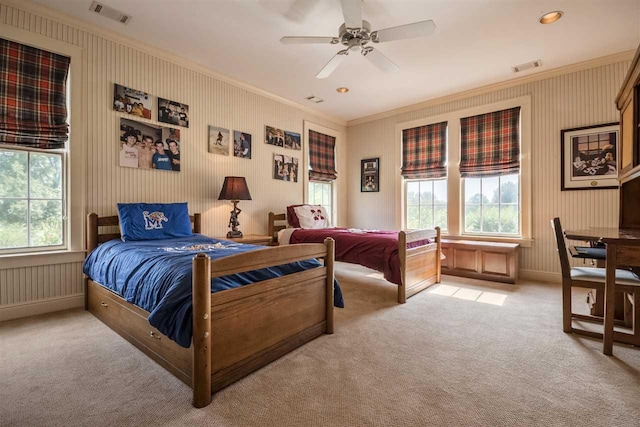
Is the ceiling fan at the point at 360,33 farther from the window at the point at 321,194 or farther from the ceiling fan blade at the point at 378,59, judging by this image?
the window at the point at 321,194

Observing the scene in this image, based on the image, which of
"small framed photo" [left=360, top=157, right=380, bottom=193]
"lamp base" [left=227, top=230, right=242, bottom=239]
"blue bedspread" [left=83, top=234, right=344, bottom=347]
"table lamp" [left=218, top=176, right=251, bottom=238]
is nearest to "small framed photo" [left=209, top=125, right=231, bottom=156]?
"table lamp" [left=218, top=176, right=251, bottom=238]

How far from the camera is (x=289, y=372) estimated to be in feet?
5.77

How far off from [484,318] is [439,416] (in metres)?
1.54

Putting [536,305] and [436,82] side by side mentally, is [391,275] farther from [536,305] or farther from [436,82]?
[436,82]

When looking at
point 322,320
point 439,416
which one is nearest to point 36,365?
point 322,320

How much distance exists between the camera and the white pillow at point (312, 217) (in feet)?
15.0

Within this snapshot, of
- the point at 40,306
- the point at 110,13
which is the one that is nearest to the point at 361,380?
the point at 40,306

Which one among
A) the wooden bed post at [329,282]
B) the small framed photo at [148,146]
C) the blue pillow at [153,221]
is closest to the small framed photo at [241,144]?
the small framed photo at [148,146]

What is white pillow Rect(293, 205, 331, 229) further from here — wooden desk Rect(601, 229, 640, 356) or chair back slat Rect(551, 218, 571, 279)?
wooden desk Rect(601, 229, 640, 356)

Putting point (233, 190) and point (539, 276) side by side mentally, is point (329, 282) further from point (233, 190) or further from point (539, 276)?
point (539, 276)

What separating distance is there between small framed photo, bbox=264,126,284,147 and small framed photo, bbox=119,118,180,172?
1401mm

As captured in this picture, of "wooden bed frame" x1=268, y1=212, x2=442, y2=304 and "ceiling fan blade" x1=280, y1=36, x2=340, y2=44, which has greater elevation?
"ceiling fan blade" x1=280, y1=36, x2=340, y2=44

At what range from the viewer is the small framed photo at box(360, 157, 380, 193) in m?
5.67

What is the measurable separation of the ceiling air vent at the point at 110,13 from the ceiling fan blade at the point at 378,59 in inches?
91.0
